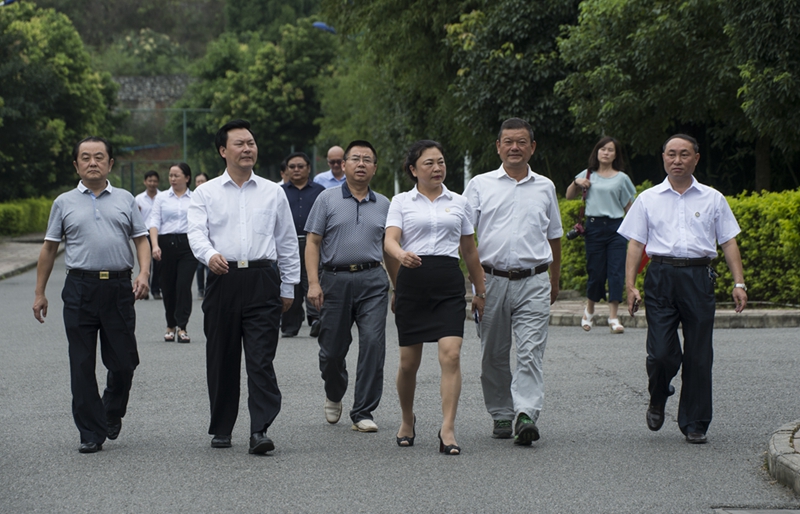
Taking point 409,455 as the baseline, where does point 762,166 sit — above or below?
above

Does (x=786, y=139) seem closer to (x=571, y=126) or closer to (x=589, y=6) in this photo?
(x=589, y=6)

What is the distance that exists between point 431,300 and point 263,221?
42.4 inches

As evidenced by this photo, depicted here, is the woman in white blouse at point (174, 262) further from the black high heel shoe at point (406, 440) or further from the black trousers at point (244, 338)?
the black high heel shoe at point (406, 440)

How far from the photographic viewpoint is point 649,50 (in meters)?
18.0

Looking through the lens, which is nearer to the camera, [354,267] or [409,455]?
[409,455]

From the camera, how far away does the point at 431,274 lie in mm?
6809

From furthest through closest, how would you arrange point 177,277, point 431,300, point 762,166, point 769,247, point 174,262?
point 762,166 < point 769,247 < point 174,262 < point 177,277 < point 431,300

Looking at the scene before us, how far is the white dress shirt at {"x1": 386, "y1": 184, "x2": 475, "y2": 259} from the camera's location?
686 cm

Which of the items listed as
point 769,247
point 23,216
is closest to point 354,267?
point 769,247

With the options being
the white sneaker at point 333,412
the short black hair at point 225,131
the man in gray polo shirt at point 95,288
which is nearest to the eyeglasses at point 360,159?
the short black hair at point 225,131

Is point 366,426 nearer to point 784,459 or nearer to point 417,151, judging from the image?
point 417,151

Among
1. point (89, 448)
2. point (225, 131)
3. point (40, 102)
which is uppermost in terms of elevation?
point (40, 102)

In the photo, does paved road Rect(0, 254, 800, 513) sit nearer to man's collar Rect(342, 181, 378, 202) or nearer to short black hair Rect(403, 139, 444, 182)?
man's collar Rect(342, 181, 378, 202)

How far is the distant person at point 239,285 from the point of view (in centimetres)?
689
